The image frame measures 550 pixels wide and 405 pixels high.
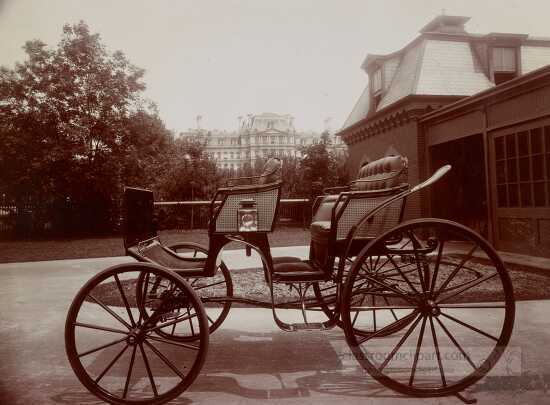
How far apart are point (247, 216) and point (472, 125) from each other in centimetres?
717

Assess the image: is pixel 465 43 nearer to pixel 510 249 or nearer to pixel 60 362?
pixel 510 249

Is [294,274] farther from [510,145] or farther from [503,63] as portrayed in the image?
[503,63]

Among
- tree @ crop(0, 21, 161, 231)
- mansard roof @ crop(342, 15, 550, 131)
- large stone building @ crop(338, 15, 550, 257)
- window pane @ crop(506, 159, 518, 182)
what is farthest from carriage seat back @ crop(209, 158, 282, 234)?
mansard roof @ crop(342, 15, 550, 131)

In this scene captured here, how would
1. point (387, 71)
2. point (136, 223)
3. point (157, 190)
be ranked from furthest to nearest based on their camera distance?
1. point (387, 71)
2. point (157, 190)
3. point (136, 223)

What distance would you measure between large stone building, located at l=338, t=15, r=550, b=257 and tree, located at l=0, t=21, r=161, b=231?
19.0ft

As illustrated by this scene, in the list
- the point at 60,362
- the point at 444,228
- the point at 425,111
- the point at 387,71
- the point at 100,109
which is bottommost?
the point at 60,362

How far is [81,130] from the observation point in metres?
4.20

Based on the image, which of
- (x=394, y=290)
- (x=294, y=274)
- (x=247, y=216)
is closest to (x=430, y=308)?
(x=394, y=290)

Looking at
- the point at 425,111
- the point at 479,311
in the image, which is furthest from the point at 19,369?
the point at 425,111

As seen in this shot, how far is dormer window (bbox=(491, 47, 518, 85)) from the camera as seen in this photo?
9.88 metres

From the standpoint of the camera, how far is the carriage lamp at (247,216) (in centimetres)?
232

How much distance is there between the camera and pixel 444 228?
2.06 meters

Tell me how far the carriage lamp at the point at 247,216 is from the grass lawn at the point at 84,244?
0.92 metres

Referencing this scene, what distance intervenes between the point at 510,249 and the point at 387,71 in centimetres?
644
